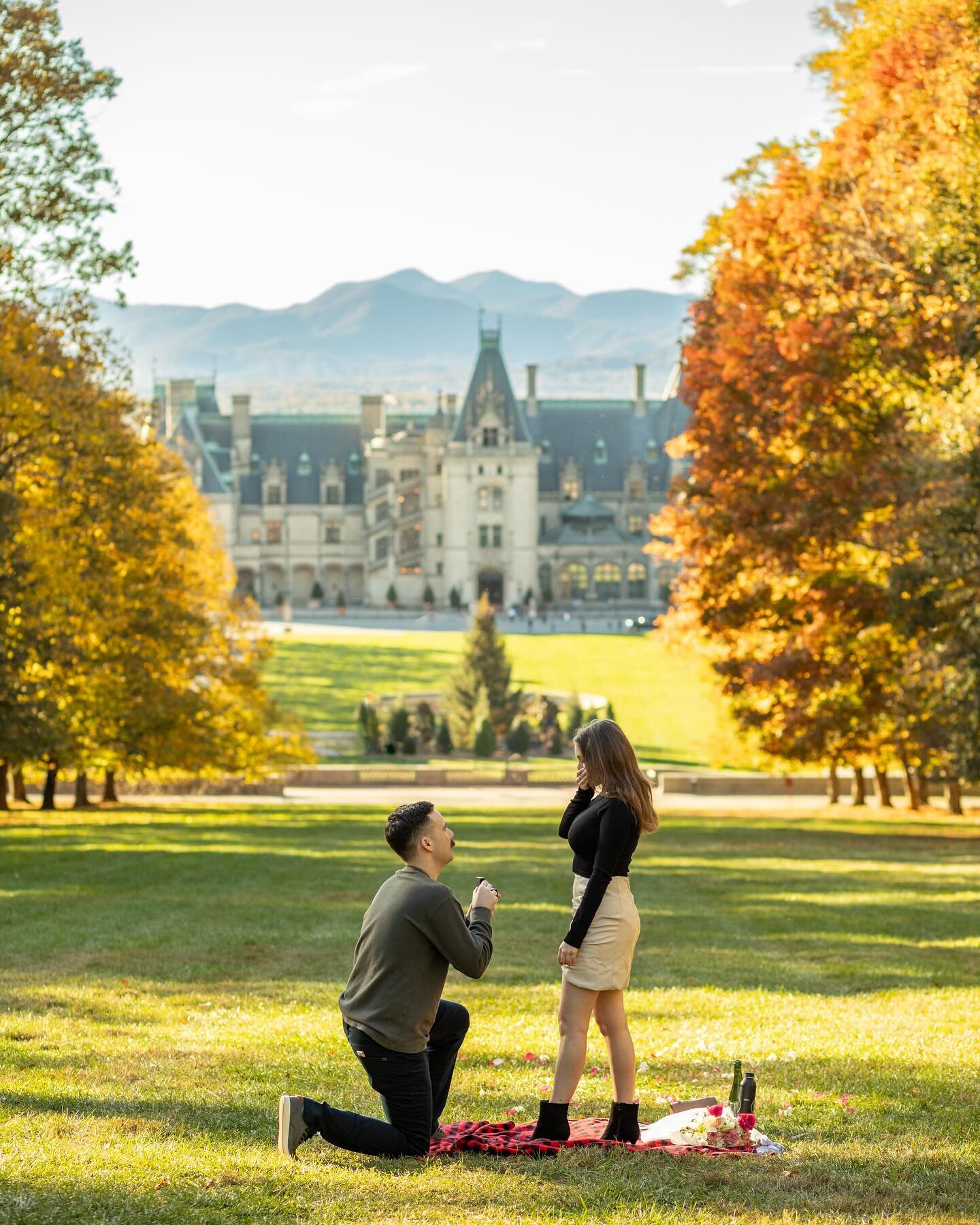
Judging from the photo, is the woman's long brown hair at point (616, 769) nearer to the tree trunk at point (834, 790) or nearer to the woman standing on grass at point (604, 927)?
the woman standing on grass at point (604, 927)

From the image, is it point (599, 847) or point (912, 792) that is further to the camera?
point (912, 792)

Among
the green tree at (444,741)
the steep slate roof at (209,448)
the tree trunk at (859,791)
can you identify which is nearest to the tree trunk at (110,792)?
the tree trunk at (859,791)

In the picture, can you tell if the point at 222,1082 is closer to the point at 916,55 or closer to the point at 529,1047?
the point at 529,1047

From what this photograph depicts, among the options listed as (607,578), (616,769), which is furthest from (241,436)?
(616,769)

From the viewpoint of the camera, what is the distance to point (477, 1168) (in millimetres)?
5328

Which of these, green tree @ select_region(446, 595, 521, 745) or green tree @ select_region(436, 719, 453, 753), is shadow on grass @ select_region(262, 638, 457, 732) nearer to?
green tree @ select_region(446, 595, 521, 745)

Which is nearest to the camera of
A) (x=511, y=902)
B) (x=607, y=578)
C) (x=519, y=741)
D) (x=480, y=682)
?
(x=511, y=902)

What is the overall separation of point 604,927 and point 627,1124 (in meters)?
0.70

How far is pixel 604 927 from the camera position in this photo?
575cm

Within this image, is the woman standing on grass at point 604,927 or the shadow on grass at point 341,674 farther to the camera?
the shadow on grass at point 341,674

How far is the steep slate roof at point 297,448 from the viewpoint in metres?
106

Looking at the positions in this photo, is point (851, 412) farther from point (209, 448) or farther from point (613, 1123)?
point (209, 448)

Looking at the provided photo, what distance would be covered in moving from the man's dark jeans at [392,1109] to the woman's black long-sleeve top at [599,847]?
0.66 meters

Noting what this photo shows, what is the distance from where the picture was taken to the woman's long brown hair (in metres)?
5.72
